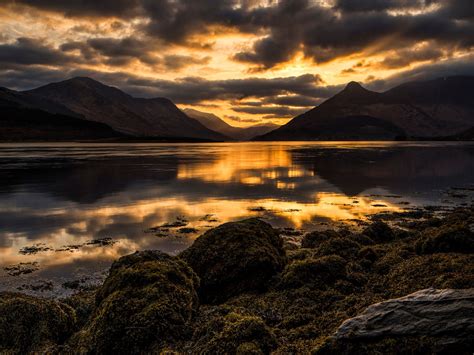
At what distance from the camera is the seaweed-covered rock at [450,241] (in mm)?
8875

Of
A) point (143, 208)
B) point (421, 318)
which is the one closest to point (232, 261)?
point (421, 318)

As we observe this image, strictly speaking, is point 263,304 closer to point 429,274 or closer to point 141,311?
point 141,311

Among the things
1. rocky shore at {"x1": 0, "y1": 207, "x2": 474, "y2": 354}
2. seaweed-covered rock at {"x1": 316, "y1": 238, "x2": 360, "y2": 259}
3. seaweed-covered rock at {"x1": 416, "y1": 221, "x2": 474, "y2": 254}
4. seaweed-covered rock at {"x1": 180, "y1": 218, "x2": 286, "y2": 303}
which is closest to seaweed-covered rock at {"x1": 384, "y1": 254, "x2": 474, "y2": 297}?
rocky shore at {"x1": 0, "y1": 207, "x2": 474, "y2": 354}

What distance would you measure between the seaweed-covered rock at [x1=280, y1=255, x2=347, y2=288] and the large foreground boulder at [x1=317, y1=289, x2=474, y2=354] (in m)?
3.10

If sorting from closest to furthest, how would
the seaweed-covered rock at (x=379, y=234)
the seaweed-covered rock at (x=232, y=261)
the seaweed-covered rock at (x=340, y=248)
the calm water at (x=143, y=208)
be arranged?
the seaweed-covered rock at (x=232, y=261), the seaweed-covered rock at (x=340, y=248), the calm water at (x=143, y=208), the seaweed-covered rock at (x=379, y=234)

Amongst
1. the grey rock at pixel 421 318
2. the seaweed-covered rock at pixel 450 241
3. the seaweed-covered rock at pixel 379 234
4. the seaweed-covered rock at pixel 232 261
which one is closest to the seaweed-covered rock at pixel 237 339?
the grey rock at pixel 421 318

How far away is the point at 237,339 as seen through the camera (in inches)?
225

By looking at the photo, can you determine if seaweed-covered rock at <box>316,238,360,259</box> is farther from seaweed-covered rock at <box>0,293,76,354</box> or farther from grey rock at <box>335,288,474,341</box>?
seaweed-covered rock at <box>0,293,76,354</box>

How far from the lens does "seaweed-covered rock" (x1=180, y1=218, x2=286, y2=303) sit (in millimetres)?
9133

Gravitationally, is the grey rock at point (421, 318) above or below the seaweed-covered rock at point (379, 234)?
above

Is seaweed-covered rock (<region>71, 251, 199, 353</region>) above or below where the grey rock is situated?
below

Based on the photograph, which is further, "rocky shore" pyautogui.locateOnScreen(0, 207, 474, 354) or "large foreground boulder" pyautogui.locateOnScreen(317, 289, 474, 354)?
"rocky shore" pyautogui.locateOnScreen(0, 207, 474, 354)

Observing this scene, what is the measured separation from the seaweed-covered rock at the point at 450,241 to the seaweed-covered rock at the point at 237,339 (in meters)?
5.62

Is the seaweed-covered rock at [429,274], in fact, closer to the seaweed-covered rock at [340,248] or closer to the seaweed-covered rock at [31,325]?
the seaweed-covered rock at [340,248]
